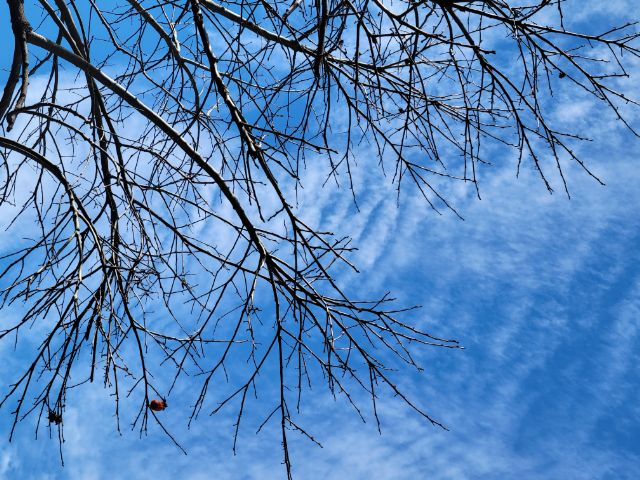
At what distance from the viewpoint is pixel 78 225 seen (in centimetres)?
421

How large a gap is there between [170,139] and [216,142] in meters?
0.43

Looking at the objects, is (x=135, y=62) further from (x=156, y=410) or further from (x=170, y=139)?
(x=156, y=410)

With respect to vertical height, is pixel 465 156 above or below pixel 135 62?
below

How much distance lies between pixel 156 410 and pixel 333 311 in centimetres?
121

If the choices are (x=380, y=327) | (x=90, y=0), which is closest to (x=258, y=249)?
(x=380, y=327)

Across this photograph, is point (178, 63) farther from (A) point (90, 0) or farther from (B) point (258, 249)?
(B) point (258, 249)

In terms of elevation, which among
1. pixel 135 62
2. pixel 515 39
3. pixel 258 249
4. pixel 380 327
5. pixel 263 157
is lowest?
pixel 380 327

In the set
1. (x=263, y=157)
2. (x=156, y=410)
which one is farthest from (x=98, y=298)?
(x=263, y=157)

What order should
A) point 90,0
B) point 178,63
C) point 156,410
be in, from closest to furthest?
point 156,410 < point 90,0 < point 178,63

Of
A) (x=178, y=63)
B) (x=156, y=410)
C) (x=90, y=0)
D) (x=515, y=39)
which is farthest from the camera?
(x=178, y=63)

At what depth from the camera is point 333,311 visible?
394 cm

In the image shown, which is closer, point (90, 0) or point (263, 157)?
point (263, 157)

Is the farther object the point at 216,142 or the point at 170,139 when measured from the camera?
the point at 216,142

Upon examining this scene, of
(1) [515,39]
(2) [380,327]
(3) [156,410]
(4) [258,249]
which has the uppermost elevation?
(1) [515,39]
